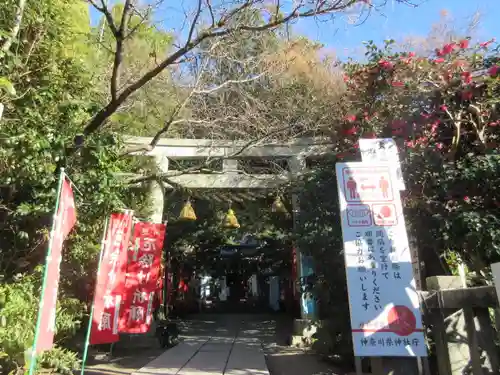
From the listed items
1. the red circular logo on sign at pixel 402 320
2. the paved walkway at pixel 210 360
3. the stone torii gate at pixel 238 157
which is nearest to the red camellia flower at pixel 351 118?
the stone torii gate at pixel 238 157

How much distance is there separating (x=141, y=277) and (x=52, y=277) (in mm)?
3294

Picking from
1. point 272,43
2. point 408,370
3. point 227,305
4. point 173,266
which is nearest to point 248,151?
point 272,43

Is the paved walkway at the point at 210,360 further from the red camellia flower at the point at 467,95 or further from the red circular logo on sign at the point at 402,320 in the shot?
the red camellia flower at the point at 467,95

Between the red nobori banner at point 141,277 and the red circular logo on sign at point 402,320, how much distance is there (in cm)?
444

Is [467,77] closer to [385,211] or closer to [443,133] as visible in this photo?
[443,133]

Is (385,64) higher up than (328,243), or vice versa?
(385,64)

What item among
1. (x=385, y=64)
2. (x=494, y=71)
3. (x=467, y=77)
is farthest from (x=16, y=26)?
(x=494, y=71)

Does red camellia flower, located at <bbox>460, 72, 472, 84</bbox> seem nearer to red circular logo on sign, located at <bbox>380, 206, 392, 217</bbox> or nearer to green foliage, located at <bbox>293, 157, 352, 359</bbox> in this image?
green foliage, located at <bbox>293, 157, 352, 359</bbox>

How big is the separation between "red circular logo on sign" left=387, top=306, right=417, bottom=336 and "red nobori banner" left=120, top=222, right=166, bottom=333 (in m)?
4.44

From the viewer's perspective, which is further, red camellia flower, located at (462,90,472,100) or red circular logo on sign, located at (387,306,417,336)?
red camellia flower, located at (462,90,472,100)

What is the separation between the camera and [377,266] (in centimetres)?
395

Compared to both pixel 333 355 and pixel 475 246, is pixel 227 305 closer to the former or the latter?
pixel 333 355

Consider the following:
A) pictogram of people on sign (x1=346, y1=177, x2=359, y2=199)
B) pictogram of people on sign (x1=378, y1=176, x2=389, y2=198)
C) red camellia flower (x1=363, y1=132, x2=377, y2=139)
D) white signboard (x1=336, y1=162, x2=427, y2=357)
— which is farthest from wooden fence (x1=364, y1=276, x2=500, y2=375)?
red camellia flower (x1=363, y1=132, x2=377, y2=139)

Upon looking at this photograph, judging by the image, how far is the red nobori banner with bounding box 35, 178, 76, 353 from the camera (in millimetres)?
3676
